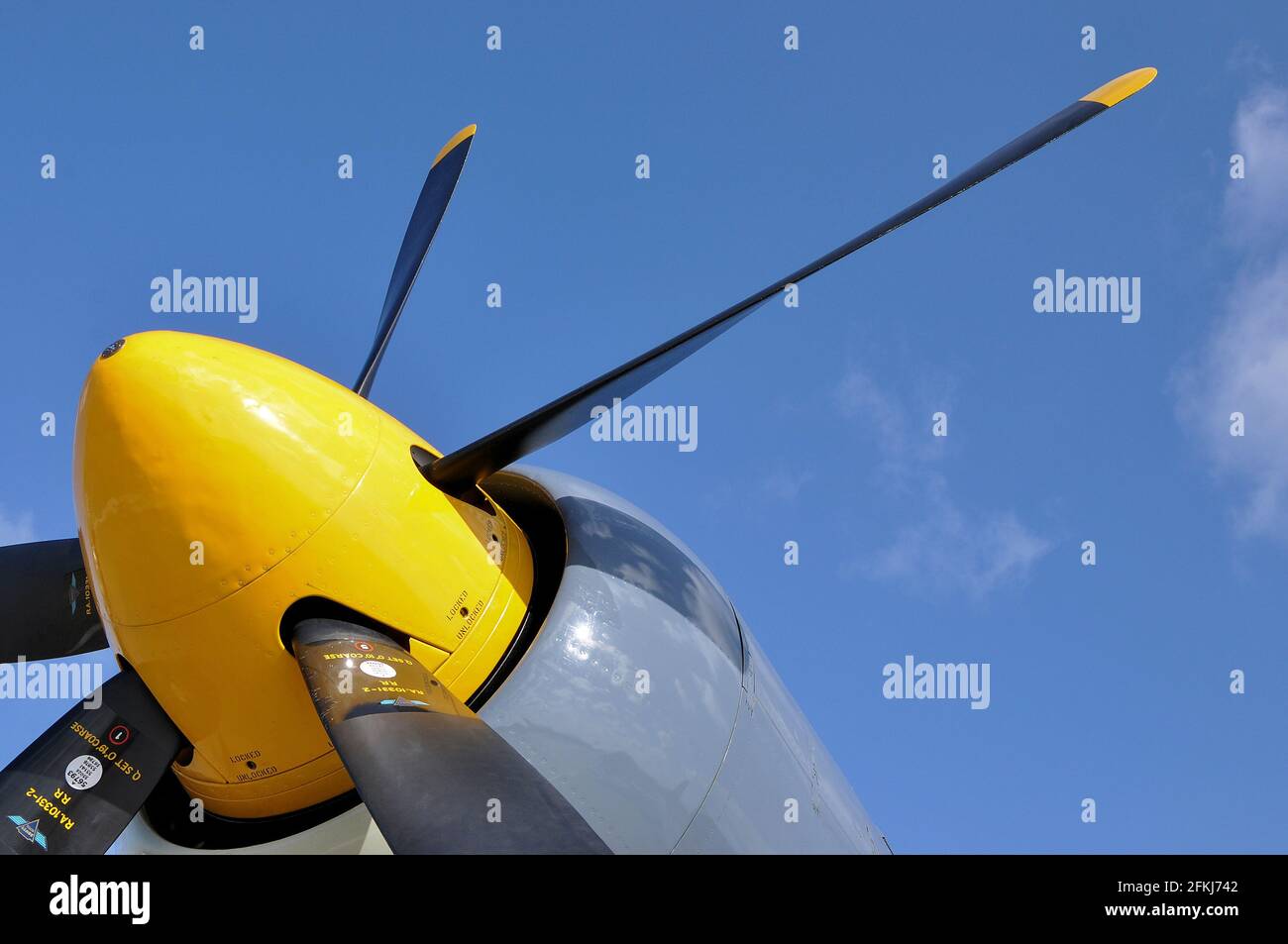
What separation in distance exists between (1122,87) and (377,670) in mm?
6595

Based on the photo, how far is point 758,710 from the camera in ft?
21.2

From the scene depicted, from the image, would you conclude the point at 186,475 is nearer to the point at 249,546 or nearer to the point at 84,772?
the point at 249,546

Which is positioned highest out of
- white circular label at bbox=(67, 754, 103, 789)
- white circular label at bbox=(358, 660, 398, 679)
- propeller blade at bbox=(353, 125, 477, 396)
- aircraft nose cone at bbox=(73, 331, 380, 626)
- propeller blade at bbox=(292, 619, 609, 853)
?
propeller blade at bbox=(353, 125, 477, 396)

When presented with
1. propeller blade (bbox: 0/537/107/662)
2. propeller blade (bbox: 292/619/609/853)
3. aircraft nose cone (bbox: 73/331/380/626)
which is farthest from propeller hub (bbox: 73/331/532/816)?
propeller blade (bbox: 0/537/107/662)

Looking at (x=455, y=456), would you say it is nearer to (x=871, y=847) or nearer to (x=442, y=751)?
(x=442, y=751)

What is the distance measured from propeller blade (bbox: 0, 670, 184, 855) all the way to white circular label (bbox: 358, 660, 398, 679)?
57.8 inches

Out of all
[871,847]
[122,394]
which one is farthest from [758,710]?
[122,394]

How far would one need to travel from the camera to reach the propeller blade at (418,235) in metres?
8.20

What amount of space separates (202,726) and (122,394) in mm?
1886

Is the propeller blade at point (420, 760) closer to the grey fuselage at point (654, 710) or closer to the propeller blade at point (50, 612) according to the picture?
the grey fuselage at point (654, 710)

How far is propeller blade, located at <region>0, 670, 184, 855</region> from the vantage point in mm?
5488

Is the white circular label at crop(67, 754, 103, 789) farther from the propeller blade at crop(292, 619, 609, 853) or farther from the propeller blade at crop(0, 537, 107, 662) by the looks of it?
the propeller blade at crop(0, 537, 107, 662)

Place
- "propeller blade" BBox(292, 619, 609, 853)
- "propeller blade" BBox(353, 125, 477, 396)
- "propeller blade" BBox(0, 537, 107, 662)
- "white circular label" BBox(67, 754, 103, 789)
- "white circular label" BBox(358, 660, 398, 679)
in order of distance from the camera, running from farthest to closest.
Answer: "propeller blade" BBox(353, 125, 477, 396) → "propeller blade" BBox(0, 537, 107, 662) → "white circular label" BBox(67, 754, 103, 789) → "white circular label" BBox(358, 660, 398, 679) → "propeller blade" BBox(292, 619, 609, 853)

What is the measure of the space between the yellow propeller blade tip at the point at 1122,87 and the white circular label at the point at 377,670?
6.14 meters
